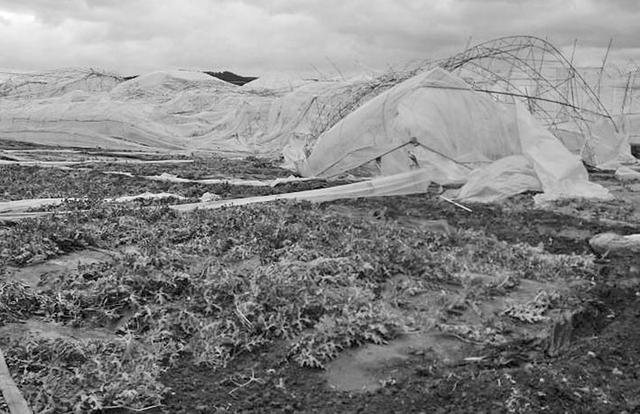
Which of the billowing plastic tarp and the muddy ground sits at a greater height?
the billowing plastic tarp

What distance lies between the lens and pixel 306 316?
356 centimetres

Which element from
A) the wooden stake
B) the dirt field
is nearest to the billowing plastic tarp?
the dirt field

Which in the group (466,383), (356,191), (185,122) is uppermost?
(185,122)

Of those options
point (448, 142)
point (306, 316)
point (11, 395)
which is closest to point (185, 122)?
point (448, 142)

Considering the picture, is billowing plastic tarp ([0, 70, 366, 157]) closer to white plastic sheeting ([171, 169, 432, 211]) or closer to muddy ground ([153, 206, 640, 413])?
white plastic sheeting ([171, 169, 432, 211])

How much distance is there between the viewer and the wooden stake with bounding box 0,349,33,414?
8.43ft

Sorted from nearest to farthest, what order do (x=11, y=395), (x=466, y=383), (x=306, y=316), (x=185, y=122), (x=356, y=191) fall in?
(x=11, y=395)
(x=466, y=383)
(x=306, y=316)
(x=356, y=191)
(x=185, y=122)

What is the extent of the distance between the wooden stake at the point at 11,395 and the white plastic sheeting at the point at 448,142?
574cm

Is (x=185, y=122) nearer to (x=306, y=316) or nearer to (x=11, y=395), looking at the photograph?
(x=306, y=316)

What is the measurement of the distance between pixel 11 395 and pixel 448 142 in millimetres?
6997

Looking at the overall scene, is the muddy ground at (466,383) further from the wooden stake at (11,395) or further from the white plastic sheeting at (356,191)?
the white plastic sheeting at (356,191)

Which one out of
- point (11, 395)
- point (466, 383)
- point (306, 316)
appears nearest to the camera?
point (11, 395)

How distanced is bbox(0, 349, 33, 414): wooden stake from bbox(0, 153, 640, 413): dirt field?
0.21 ft

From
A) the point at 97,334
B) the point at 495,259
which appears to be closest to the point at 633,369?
the point at 495,259
